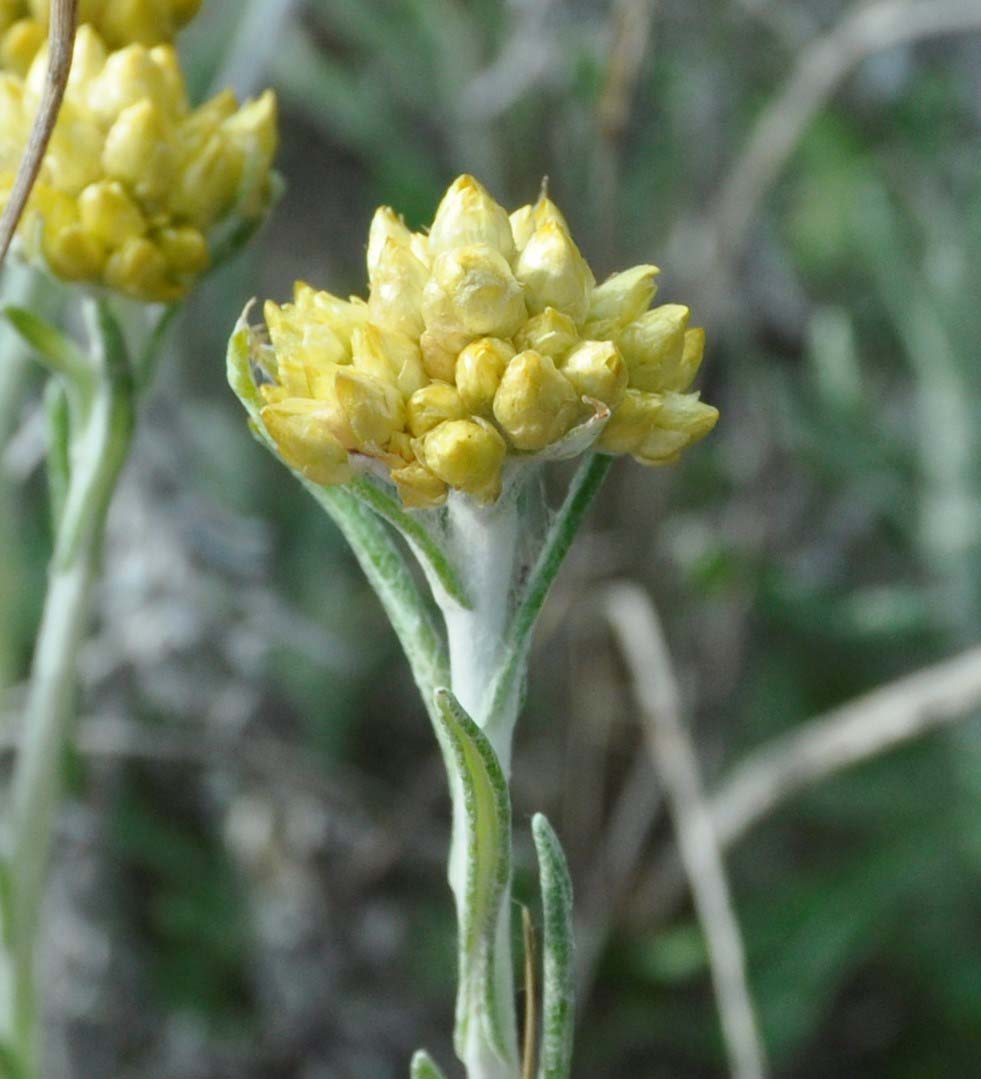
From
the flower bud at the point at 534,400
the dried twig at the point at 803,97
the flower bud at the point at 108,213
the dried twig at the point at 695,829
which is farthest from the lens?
the dried twig at the point at 803,97

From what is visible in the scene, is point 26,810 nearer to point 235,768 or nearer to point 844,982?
point 235,768

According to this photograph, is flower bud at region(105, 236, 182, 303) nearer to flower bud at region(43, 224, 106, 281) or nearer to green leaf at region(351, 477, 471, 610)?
flower bud at region(43, 224, 106, 281)

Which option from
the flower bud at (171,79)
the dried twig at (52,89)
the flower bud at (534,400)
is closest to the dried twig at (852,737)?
the flower bud at (534,400)

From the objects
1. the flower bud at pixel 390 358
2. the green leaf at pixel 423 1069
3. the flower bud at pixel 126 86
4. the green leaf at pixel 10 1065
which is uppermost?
the flower bud at pixel 126 86

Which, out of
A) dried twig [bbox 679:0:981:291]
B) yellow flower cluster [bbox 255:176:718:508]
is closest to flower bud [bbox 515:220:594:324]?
yellow flower cluster [bbox 255:176:718:508]

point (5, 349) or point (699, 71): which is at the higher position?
point (699, 71)

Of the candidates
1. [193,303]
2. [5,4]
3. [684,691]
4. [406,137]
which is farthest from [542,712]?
[5,4]

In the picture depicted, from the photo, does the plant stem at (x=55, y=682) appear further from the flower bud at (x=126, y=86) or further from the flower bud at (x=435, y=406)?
the flower bud at (x=435, y=406)
